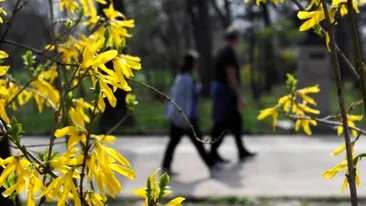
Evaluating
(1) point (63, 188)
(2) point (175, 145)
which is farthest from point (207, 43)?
(1) point (63, 188)

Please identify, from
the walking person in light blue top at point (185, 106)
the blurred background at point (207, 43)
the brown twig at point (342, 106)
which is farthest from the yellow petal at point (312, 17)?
the blurred background at point (207, 43)

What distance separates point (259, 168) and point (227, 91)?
0.92 meters

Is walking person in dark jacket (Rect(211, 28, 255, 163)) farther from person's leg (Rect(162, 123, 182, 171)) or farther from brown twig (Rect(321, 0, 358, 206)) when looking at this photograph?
brown twig (Rect(321, 0, 358, 206))

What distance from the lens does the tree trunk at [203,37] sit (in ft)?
76.3

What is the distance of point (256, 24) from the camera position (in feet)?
93.2

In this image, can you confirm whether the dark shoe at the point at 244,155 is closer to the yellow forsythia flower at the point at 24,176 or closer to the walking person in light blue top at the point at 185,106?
the walking person in light blue top at the point at 185,106

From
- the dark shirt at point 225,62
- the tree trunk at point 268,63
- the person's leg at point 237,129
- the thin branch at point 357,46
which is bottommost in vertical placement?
the tree trunk at point 268,63

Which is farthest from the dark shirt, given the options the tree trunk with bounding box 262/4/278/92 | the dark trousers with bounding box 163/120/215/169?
the tree trunk with bounding box 262/4/278/92

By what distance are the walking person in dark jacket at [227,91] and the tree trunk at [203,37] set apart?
15.9 m

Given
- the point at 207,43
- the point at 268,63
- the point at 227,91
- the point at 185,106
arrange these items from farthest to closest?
the point at 268,63 → the point at 207,43 → the point at 227,91 → the point at 185,106

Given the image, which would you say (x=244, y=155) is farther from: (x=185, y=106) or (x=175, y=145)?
(x=185, y=106)

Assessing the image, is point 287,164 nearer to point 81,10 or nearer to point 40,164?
point 81,10

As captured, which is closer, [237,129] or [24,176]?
[24,176]

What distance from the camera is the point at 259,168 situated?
739 centimetres
